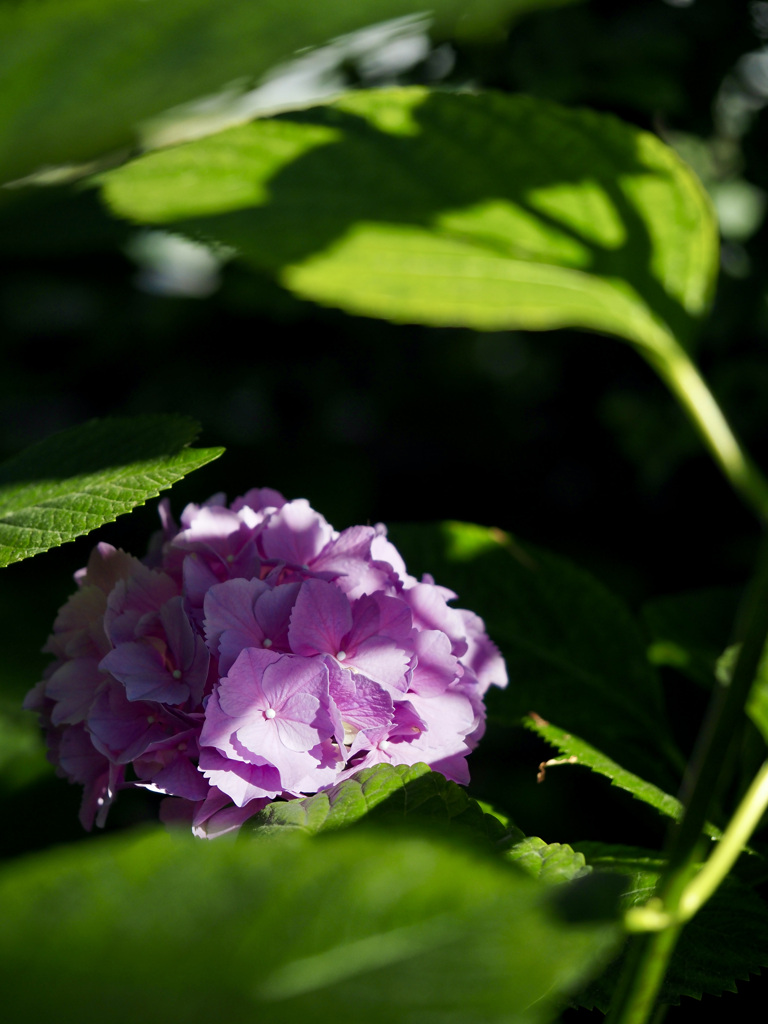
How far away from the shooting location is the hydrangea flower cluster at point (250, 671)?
1.76 ft

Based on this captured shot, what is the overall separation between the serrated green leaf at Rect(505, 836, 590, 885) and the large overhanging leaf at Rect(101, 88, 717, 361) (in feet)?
0.93

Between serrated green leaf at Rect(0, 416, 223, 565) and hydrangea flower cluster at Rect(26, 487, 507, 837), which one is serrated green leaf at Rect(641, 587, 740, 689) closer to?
hydrangea flower cluster at Rect(26, 487, 507, 837)

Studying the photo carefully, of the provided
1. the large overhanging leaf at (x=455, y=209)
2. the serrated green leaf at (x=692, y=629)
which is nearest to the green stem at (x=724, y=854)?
the large overhanging leaf at (x=455, y=209)

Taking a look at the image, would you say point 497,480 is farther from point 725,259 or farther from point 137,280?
point 137,280

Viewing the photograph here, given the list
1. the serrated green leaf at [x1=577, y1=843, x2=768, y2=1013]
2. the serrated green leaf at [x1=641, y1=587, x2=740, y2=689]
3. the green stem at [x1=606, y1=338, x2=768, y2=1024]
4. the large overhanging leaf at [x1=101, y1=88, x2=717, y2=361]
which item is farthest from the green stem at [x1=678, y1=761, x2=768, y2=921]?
the serrated green leaf at [x1=641, y1=587, x2=740, y2=689]

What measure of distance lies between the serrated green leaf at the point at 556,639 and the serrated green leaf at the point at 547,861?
9.5 inches

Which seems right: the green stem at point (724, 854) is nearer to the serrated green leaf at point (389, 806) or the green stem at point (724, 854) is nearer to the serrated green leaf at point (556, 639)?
the serrated green leaf at point (389, 806)

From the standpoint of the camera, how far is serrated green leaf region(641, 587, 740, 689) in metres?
0.86

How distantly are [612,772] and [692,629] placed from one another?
0.33 metres

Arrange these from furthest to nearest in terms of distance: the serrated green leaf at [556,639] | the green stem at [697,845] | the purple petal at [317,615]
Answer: the serrated green leaf at [556,639], the purple petal at [317,615], the green stem at [697,845]

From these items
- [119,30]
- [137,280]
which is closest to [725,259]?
[137,280]

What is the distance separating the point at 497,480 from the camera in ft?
5.92

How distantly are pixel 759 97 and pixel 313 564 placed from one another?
4.47ft

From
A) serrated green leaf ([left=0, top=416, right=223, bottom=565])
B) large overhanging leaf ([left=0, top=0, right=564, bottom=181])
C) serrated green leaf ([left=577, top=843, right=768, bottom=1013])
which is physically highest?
large overhanging leaf ([left=0, top=0, right=564, bottom=181])
